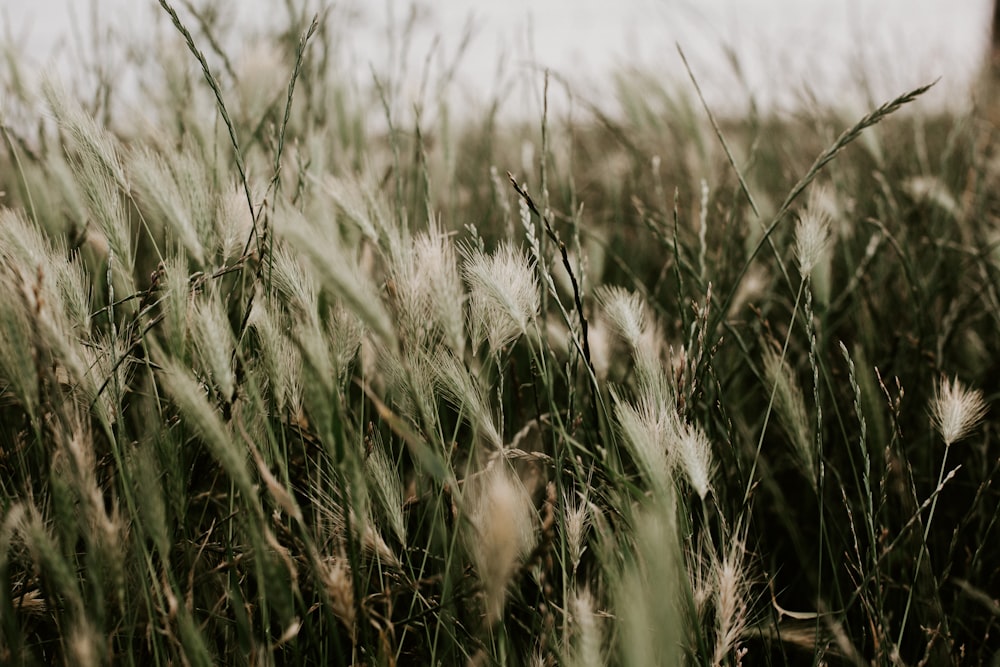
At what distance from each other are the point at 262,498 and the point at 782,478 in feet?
2.88

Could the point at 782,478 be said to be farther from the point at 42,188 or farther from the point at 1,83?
the point at 1,83

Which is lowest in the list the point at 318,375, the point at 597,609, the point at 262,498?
the point at 597,609

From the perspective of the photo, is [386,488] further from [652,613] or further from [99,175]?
[99,175]

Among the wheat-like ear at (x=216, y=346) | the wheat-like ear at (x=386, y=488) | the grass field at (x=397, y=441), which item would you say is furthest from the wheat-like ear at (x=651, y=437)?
the wheat-like ear at (x=216, y=346)

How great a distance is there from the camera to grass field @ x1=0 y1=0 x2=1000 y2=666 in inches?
20.7

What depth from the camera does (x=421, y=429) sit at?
0.74 m

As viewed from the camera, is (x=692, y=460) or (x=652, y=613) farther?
(x=692, y=460)

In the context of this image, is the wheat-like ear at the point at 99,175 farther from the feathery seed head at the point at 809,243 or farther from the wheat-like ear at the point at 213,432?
the feathery seed head at the point at 809,243

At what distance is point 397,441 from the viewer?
0.86 meters

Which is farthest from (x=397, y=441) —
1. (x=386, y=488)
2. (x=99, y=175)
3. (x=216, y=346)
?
(x=99, y=175)

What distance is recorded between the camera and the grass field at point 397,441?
53 centimetres

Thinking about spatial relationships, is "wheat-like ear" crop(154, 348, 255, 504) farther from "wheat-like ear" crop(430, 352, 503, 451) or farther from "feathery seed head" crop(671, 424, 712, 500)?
"feathery seed head" crop(671, 424, 712, 500)

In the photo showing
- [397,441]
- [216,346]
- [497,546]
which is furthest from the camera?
[397,441]

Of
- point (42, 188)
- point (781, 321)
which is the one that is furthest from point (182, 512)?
point (781, 321)
